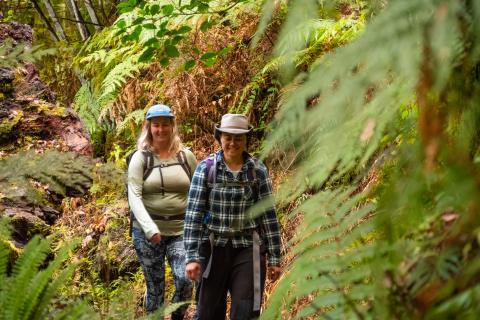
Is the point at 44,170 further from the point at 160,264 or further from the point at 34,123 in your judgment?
the point at 34,123

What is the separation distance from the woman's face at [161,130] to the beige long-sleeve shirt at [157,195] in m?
0.15

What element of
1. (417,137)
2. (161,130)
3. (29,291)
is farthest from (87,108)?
(417,137)

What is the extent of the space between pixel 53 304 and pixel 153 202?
5.57 feet

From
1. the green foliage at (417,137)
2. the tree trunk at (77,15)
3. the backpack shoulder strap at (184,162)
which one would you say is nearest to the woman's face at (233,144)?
the backpack shoulder strap at (184,162)

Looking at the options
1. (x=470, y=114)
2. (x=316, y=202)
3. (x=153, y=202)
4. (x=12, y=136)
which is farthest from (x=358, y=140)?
(x=12, y=136)

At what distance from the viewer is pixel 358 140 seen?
1.00 m

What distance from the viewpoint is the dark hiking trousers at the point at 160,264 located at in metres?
4.18

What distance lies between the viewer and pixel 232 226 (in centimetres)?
365

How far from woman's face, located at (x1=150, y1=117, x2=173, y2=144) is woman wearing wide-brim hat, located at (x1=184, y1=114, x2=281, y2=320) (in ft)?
1.84

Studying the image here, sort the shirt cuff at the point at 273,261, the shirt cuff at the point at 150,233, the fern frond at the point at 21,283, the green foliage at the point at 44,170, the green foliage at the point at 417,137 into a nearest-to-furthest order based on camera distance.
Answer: the green foliage at the point at 417,137 < the green foliage at the point at 44,170 < the fern frond at the point at 21,283 < the shirt cuff at the point at 273,261 < the shirt cuff at the point at 150,233

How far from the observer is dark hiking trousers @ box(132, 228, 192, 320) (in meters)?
4.18

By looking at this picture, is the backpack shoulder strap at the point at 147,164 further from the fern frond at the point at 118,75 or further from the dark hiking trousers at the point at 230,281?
the fern frond at the point at 118,75

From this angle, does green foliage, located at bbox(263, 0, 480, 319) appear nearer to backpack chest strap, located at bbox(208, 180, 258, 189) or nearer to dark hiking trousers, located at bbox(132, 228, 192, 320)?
backpack chest strap, located at bbox(208, 180, 258, 189)

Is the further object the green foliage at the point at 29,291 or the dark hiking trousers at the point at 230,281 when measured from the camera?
the dark hiking trousers at the point at 230,281
